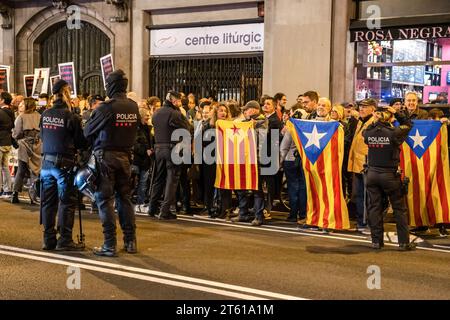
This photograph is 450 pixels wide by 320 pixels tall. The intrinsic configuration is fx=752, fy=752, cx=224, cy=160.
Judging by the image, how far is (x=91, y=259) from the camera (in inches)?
332

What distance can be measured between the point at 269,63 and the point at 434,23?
3.90 meters

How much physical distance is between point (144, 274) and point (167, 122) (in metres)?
4.26

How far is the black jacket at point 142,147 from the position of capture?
481 inches

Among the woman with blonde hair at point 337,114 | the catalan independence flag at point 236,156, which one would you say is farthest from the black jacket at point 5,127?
the woman with blonde hair at point 337,114

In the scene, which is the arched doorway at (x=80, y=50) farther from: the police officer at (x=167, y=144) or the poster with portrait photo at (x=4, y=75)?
the police officer at (x=167, y=144)

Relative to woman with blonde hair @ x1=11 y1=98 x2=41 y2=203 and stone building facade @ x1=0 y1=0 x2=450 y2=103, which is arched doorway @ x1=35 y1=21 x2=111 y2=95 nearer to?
stone building facade @ x1=0 y1=0 x2=450 y2=103

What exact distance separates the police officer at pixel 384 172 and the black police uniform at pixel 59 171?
3562mm

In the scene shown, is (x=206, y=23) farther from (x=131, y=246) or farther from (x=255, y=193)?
(x=131, y=246)

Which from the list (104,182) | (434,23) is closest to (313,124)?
(104,182)

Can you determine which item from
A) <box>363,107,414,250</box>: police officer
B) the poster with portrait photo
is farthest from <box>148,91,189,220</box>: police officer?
the poster with portrait photo

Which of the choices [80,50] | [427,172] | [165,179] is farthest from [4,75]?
[427,172]

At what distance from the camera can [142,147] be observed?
12219 millimetres

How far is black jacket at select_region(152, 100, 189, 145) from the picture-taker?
38.0 feet
